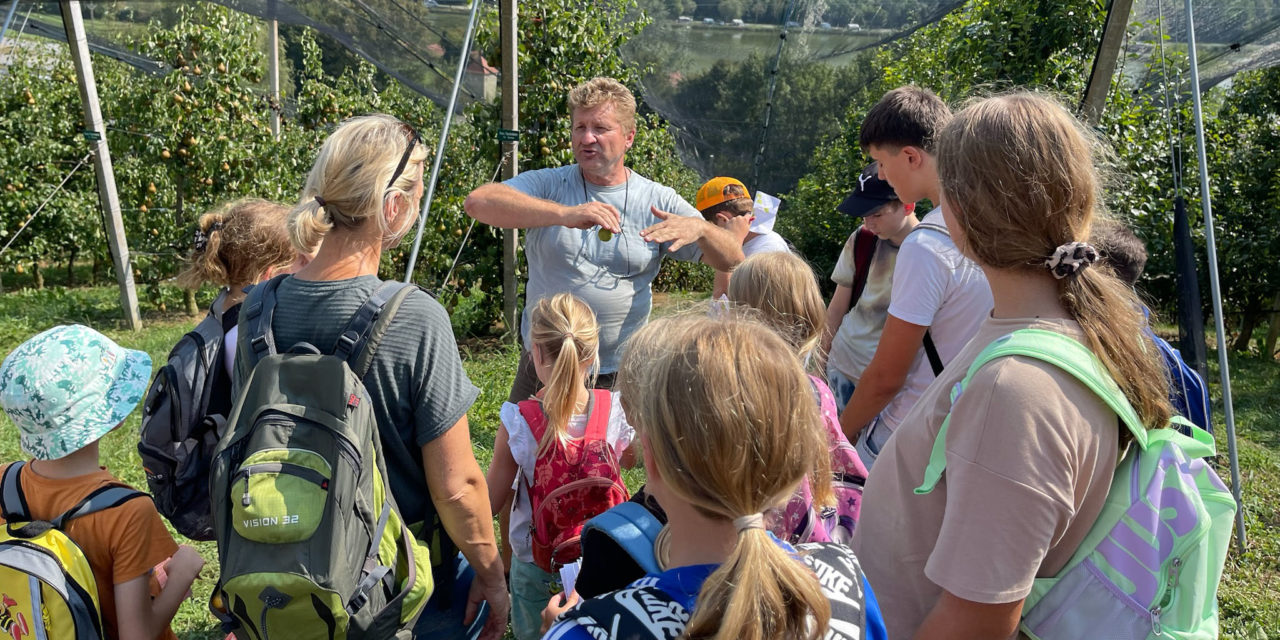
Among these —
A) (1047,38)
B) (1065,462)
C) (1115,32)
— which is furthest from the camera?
(1047,38)

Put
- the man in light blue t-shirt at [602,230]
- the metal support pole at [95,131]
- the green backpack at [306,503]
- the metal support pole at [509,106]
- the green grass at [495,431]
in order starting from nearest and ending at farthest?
the green backpack at [306,503], the man in light blue t-shirt at [602,230], the green grass at [495,431], the metal support pole at [509,106], the metal support pole at [95,131]

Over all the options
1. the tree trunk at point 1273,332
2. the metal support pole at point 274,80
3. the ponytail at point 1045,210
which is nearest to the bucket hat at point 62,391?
the ponytail at point 1045,210

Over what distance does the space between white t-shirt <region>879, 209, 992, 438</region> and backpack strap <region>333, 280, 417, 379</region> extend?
46.2 inches

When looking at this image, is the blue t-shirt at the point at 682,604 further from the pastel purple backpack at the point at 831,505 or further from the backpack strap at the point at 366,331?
the backpack strap at the point at 366,331

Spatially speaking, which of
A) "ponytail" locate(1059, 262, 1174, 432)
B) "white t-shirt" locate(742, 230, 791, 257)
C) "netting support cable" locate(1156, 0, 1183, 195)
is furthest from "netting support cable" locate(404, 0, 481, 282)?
"netting support cable" locate(1156, 0, 1183, 195)

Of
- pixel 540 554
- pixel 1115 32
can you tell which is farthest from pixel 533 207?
pixel 1115 32

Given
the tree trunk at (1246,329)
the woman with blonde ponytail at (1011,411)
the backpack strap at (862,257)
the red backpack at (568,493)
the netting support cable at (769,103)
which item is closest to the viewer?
the woman with blonde ponytail at (1011,411)

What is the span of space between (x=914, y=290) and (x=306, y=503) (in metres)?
1.40

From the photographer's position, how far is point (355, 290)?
1.65 m

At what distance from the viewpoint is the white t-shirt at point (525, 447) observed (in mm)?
2219

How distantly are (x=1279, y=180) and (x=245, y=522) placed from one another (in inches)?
377

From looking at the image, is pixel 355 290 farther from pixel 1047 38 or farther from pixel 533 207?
pixel 1047 38

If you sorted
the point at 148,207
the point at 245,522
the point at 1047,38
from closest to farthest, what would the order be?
the point at 245,522, the point at 1047,38, the point at 148,207

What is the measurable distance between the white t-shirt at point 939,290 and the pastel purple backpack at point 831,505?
0.96 ft
